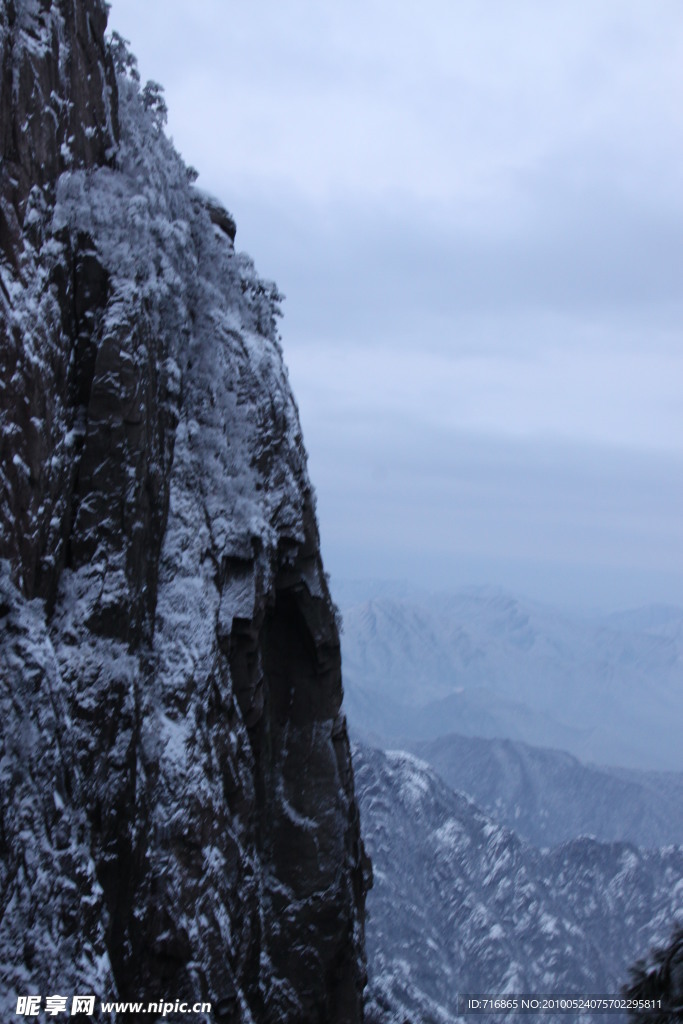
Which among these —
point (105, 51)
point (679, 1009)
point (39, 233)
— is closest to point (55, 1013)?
point (679, 1009)

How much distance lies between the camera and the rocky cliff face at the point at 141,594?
17.1 meters

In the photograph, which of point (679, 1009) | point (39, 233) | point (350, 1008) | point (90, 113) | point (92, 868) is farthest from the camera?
point (350, 1008)

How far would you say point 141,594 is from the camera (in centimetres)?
2072

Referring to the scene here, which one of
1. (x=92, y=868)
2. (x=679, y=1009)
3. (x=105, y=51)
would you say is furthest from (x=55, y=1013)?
(x=105, y=51)

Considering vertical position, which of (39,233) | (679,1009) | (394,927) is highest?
(39,233)

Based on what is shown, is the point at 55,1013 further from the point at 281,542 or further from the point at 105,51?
the point at 105,51

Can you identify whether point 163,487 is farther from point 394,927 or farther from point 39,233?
point 394,927

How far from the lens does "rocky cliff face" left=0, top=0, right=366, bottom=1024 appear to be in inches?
673

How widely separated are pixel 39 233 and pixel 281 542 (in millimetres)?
11886

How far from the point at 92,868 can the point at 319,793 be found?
1131 centimetres

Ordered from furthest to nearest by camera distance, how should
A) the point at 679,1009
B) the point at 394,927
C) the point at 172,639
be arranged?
the point at 394,927 < the point at 172,639 < the point at 679,1009

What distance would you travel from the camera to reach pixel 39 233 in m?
19.5

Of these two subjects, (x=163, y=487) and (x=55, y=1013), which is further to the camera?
(x=163, y=487)

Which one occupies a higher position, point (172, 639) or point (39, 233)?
point (39, 233)
